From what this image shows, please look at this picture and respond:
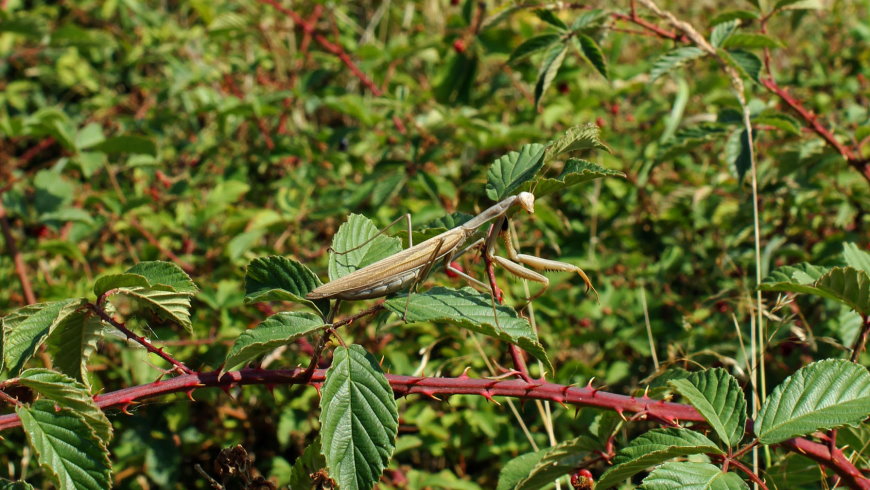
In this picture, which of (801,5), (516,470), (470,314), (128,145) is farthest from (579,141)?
(128,145)

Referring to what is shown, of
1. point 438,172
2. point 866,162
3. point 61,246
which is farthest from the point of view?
point 438,172

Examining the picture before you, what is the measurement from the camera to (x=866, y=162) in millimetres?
2367

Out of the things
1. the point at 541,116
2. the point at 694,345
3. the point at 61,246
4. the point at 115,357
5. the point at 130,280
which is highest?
the point at 130,280

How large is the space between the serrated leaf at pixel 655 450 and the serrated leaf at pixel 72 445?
→ 91 cm

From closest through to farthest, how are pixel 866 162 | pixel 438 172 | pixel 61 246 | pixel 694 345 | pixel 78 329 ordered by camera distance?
pixel 78 329 < pixel 866 162 < pixel 694 345 < pixel 61 246 < pixel 438 172

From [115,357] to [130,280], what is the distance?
178 centimetres

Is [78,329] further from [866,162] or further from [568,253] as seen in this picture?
[866,162]

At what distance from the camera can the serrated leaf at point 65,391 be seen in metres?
1.27

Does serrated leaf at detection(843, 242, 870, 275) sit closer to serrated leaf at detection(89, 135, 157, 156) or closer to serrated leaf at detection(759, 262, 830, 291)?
serrated leaf at detection(759, 262, 830, 291)

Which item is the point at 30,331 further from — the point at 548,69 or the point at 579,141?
the point at 548,69

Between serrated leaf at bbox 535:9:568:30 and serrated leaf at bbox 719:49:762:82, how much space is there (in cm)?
50

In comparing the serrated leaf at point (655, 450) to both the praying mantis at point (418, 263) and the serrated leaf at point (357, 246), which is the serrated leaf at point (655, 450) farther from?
the serrated leaf at point (357, 246)

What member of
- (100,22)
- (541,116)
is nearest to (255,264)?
(541,116)

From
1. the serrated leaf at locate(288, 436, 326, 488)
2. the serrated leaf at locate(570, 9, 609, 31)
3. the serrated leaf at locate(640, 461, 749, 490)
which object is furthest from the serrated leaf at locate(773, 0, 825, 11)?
the serrated leaf at locate(288, 436, 326, 488)
